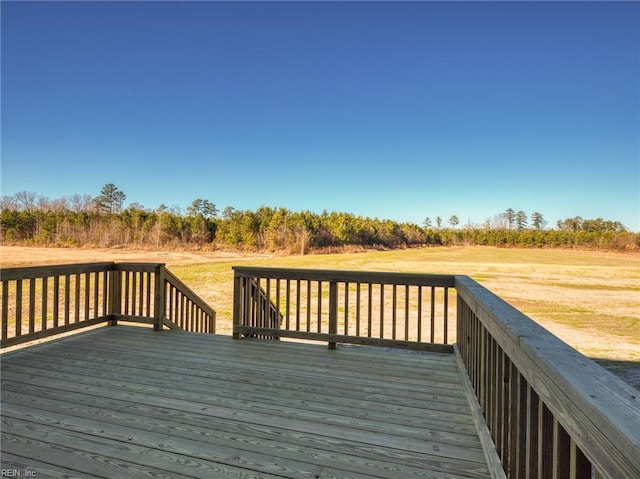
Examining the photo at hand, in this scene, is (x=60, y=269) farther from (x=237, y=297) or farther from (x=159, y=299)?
(x=237, y=297)

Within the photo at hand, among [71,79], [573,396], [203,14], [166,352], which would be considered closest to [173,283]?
[166,352]

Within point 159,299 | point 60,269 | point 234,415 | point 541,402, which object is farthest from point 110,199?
point 541,402

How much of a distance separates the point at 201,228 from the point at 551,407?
1267 inches

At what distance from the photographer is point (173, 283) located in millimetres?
4664

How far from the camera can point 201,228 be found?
3067 centimetres

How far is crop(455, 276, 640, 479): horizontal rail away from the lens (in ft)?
1.93

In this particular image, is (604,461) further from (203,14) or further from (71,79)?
(71,79)

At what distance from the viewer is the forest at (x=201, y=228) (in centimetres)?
2520

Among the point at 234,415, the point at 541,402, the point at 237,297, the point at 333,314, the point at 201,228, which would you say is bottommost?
the point at 234,415

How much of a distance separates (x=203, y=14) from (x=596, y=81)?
68.4 feet

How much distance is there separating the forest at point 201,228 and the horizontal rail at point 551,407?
29.5 m

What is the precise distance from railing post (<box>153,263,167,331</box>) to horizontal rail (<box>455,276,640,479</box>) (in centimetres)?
398

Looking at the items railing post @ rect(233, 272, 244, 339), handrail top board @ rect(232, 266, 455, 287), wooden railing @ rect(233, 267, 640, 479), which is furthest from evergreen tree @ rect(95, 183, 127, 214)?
wooden railing @ rect(233, 267, 640, 479)

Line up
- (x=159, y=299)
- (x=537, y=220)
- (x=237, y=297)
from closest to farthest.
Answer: (x=237, y=297), (x=159, y=299), (x=537, y=220)
